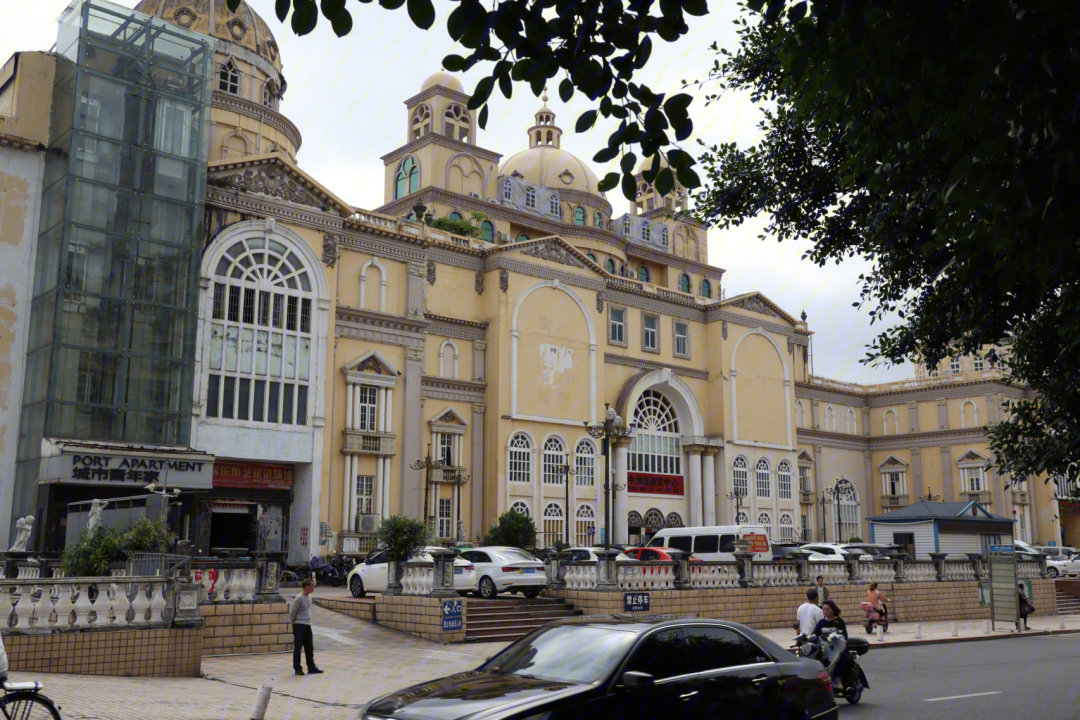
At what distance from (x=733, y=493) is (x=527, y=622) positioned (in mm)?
31641

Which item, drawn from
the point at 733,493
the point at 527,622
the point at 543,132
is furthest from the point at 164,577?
the point at 543,132

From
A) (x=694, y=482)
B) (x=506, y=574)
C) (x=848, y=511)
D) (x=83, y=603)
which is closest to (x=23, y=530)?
(x=506, y=574)

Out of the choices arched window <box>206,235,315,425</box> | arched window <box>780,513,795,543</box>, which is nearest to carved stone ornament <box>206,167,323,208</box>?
arched window <box>206,235,315,425</box>

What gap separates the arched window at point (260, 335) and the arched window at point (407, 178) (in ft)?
61.8

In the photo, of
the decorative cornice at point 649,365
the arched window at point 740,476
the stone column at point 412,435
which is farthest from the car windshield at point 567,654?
the arched window at point 740,476

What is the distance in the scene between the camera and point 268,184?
121ft

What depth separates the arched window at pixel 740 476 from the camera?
2062 inches

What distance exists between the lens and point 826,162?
539 inches

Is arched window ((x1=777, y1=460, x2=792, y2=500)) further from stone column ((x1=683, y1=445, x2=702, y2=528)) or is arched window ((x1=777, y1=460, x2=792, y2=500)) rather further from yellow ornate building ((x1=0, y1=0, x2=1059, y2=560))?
stone column ((x1=683, y1=445, x2=702, y2=528))

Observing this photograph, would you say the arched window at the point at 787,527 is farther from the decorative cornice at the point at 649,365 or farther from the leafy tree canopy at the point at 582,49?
the leafy tree canopy at the point at 582,49

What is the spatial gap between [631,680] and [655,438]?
44.2m

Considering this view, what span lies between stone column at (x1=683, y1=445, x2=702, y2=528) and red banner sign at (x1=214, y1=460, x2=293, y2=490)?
23.1 m

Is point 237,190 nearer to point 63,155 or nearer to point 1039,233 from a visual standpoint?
point 63,155

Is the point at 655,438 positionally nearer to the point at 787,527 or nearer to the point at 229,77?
the point at 787,527
